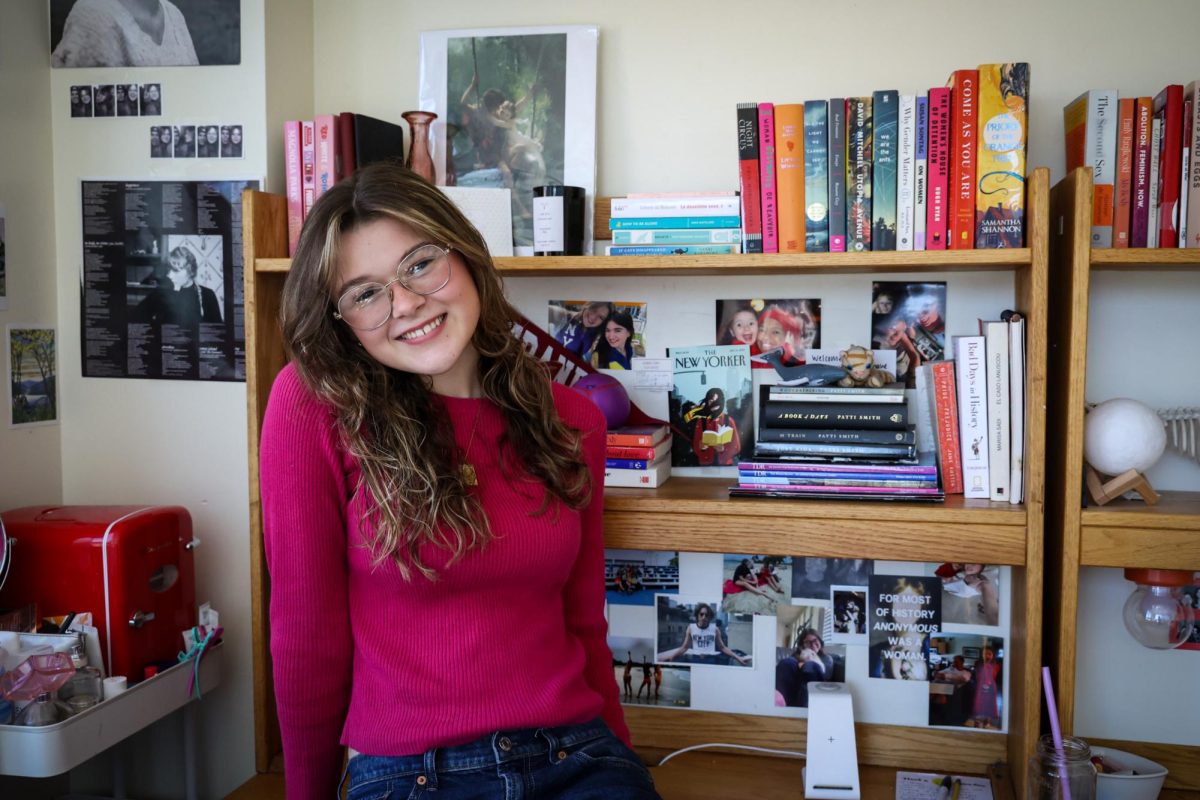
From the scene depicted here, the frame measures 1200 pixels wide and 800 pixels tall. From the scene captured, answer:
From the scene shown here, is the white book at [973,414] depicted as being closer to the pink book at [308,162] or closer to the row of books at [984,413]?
the row of books at [984,413]

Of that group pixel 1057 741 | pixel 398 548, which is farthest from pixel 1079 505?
pixel 398 548

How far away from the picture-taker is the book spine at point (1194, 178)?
5.25ft

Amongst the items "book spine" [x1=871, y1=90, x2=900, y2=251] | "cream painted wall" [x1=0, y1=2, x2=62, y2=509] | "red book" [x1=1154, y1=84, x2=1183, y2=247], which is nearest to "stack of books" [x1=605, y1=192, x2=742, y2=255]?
"book spine" [x1=871, y1=90, x2=900, y2=251]

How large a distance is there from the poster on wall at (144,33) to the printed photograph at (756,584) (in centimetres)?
138

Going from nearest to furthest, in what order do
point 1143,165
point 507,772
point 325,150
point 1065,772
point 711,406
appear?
point 507,772, point 1065,772, point 1143,165, point 325,150, point 711,406

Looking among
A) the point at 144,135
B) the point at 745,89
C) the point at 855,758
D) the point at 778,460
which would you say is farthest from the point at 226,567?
the point at 745,89

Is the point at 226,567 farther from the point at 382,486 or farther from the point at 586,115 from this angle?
the point at 586,115

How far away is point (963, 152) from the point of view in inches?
64.4

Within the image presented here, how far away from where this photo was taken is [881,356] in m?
1.90

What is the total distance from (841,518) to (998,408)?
315 mm

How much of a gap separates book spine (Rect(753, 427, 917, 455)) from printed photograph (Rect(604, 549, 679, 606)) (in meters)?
0.38

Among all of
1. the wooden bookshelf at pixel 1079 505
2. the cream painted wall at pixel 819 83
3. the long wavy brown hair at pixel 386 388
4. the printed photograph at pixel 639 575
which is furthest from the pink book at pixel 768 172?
the printed photograph at pixel 639 575

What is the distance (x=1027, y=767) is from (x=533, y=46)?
1540 millimetres

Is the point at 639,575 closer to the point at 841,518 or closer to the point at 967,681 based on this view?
the point at 841,518
